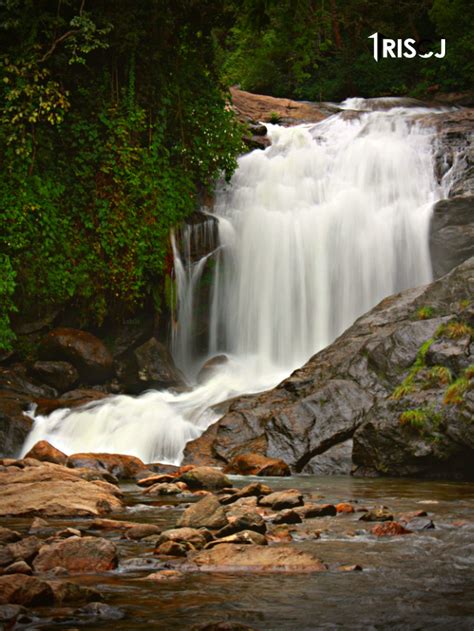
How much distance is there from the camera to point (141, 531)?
566 centimetres

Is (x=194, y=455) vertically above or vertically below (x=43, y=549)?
below

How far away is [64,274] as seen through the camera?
52.6 feet

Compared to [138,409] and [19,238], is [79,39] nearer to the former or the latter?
[19,238]

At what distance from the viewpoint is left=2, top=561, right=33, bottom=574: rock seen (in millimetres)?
4094

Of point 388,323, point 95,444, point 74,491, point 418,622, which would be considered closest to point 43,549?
point 418,622

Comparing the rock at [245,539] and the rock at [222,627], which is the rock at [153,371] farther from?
the rock at [222,627]

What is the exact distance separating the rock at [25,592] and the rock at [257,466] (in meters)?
6.81

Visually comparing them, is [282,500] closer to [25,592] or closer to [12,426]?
[25,592]

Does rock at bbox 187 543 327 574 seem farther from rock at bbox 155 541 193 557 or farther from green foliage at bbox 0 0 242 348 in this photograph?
green foliage at bbox 0 0 242 348

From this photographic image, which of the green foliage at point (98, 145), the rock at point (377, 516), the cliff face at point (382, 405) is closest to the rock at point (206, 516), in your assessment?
the rock at point (377, 516)

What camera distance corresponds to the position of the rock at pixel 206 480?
8.93 metres

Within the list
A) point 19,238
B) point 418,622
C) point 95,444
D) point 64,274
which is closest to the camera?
point 418,622

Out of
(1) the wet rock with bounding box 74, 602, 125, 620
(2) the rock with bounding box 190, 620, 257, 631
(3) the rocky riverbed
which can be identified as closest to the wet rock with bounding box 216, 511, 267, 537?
(3) the rocky riverbed

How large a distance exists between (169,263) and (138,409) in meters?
4.58
